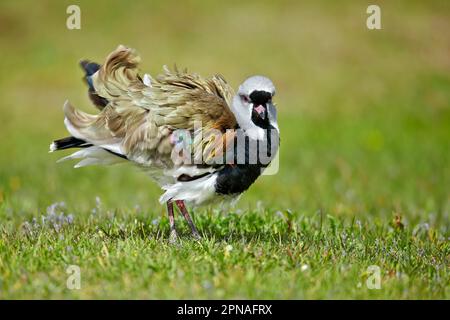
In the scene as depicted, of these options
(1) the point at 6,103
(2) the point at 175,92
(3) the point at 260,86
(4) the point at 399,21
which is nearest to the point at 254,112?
(3) the point at 260,86

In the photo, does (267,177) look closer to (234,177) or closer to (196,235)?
(196,235)

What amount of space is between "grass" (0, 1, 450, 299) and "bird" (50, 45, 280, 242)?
0.46 m

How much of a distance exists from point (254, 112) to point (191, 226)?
1268mm

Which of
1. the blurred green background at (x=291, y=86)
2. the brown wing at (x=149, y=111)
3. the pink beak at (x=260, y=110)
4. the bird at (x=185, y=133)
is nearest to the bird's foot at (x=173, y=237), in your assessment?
the bird at (x=185, y=133)

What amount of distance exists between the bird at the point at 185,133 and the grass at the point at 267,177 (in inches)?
18.2

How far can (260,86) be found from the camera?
5.86m

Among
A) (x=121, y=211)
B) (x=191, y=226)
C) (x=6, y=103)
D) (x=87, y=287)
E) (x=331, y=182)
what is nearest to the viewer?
(x=87, y=287)

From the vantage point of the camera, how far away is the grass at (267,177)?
5.15 meters

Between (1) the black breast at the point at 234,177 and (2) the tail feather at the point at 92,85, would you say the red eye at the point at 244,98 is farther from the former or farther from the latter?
(2) the tail feather at the point at 92,85

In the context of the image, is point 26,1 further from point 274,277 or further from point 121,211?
point 274,277

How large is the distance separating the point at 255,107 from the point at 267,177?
5817mm

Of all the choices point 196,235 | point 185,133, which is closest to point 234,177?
point 185,133

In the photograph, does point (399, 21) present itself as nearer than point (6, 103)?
No

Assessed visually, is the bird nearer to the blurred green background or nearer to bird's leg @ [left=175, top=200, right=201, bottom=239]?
bird's leg @ [left=175, top=200, right=201, bottom=239]
